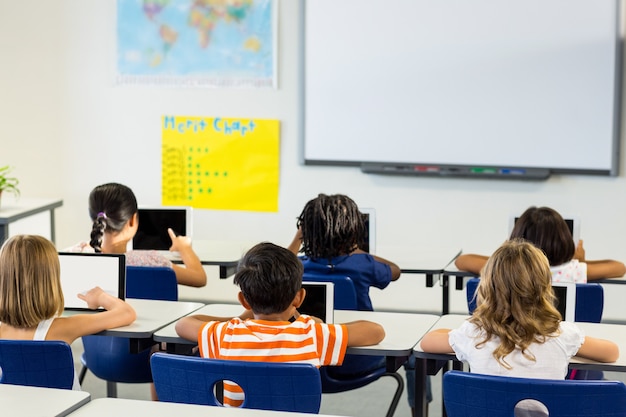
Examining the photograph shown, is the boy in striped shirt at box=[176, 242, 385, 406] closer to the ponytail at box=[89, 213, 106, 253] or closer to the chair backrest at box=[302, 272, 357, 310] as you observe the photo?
the chair backrest at box=[302, 272, 357, 310]

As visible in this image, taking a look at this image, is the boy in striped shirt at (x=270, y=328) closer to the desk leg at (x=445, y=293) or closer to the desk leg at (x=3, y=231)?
the desk leg at (x=445, y=293)

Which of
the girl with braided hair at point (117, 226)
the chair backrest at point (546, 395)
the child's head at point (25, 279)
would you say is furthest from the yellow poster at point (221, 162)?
the chair backrest at point (546, 395)

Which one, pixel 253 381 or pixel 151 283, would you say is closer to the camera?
pixel 253 381

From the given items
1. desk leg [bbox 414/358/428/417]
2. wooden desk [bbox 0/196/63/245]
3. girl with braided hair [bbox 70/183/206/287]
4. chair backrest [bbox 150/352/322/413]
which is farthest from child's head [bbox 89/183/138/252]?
wooden desk [bbox 0/196/63/245]

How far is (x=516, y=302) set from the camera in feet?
7.89

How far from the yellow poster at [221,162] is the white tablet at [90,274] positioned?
3.02 metres

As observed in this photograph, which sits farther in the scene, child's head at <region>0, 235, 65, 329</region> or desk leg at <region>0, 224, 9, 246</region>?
desk leg at <region>0, 224, 9, 246</region>

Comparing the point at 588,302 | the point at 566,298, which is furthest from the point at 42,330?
the point at 588,302

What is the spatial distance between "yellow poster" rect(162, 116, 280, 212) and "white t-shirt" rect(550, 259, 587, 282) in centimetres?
276

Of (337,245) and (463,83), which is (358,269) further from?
(463,83)

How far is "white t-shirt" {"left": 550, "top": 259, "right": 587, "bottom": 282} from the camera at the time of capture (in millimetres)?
3568

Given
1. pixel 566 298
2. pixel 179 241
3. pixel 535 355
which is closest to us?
pixel 535 355

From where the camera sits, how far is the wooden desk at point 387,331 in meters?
2.70

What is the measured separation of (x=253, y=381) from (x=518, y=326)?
0.69 m
